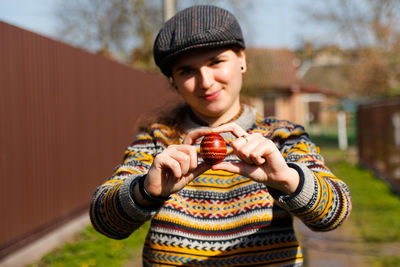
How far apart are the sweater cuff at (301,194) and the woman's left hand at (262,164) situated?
1 cm

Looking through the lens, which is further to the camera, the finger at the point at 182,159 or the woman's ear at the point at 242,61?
the woman's ear at the point at 242,61

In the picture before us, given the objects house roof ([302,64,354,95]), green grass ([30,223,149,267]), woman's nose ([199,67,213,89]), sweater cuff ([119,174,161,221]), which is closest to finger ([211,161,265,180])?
sweater cuff ([119,174,161,221])

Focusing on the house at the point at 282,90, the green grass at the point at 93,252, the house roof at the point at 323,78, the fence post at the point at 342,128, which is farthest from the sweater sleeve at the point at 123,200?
the house roof at the point at 323,78

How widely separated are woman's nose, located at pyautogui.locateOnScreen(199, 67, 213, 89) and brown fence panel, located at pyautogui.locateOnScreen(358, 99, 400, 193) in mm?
7798

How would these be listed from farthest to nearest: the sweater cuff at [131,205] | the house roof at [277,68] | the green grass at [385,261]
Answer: the house roof at [277,68], the green grass at [385,261], the sweater cuff at [131,205]

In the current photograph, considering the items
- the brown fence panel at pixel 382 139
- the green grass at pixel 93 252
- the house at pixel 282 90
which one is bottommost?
the house at pixel 282 90

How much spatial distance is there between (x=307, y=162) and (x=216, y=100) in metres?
0.44

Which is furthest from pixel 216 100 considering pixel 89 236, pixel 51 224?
pixel 89 236

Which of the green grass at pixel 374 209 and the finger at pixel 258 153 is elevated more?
the finger at pixel 258 153

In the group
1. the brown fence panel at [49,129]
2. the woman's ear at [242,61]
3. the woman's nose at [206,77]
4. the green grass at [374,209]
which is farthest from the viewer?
the green grass at [374,209]

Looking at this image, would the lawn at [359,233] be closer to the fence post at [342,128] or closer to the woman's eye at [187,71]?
the woman's eye at [187,71]

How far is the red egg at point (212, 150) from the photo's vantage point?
1651 millimetres

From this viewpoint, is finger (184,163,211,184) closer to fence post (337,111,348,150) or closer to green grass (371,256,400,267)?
green grass (371,256,400,267)

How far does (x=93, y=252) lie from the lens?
5508 mm
